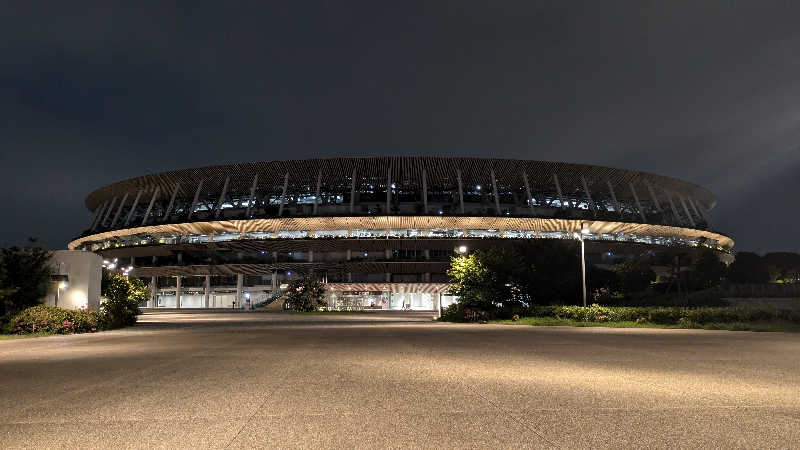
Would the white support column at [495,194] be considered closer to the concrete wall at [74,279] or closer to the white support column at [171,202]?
the white support column at [171,202]

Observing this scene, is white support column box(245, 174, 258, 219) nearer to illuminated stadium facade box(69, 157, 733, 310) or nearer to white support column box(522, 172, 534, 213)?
illuminated stadium facade box(69, 157, 733, 310)

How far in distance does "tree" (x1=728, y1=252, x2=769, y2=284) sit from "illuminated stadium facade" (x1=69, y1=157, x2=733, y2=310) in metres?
9.91

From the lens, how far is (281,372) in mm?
11508

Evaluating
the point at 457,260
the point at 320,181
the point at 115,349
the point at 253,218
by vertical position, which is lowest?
the point at 115,349

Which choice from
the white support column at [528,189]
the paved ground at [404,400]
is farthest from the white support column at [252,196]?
the paved ground at [404,400]

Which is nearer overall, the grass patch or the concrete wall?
the grass patch

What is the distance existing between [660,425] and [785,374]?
6255mm

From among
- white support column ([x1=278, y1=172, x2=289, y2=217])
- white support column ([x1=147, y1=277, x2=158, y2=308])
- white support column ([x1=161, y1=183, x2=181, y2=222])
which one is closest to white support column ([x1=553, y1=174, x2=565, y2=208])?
white support column ([x1=278, y1=172, x2=289, y2=217])

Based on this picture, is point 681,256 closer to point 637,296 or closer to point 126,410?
point 637,296

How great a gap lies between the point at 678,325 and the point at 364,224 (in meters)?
53.0

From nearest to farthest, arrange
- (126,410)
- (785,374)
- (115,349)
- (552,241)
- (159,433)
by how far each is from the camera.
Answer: (159,433)
(126,410)
(785,374)
(115,349)
(552,241)

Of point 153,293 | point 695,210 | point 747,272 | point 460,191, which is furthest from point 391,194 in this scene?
point 695,210

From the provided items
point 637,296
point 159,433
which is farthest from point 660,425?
point 637,296

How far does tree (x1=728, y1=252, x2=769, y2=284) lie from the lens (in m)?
72.3
